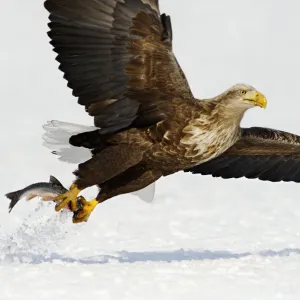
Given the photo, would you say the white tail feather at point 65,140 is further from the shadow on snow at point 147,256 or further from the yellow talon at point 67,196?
the shadow on snow at point 147,256

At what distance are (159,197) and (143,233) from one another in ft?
7.05

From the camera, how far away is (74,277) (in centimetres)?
883

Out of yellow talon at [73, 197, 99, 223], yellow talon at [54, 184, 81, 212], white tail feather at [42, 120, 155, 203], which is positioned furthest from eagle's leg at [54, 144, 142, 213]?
white tail feather at [42, 120, 155, 203]

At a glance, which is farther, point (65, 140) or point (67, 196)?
point (65, 140)

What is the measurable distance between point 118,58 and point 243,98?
3.50ft

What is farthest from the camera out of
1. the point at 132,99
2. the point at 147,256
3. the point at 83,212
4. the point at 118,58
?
the point at 147,256

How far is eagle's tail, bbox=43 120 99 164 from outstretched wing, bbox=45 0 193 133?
1.62ft

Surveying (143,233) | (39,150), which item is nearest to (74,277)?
(143,233)

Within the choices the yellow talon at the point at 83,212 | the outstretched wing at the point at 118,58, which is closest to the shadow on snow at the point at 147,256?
the yellow talon at the point at 83,212

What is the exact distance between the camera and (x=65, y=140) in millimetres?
10289

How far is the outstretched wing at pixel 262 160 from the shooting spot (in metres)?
10.8

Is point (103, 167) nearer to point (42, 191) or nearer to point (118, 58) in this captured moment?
point (42, 191)

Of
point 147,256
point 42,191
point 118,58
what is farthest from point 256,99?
point 42,191

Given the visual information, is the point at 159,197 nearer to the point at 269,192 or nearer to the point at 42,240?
the point at 269,192
